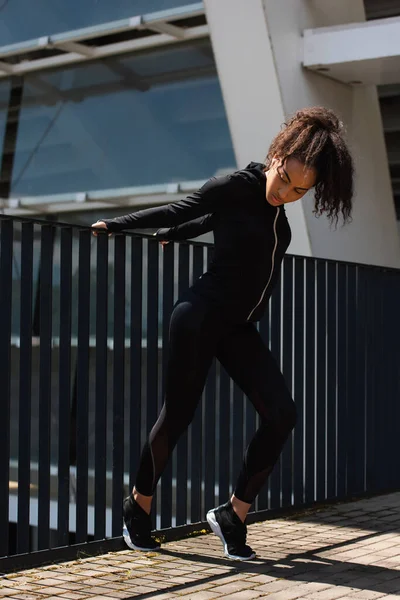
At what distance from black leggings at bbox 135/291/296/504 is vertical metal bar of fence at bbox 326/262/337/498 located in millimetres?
2162

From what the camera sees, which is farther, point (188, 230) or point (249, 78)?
point (249, 78)

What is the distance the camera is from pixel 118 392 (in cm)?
529

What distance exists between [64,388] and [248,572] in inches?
47.2

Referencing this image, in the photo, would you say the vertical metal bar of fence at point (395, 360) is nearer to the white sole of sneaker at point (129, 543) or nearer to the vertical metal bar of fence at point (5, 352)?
the white sole of sneaker at point (129, 543)

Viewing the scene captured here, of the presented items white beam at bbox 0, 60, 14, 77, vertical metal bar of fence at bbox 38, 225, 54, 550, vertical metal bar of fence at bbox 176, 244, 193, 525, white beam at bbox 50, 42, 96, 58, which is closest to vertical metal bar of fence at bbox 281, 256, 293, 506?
vertical metal bar of fence at bbox 176, 244, 193, 525

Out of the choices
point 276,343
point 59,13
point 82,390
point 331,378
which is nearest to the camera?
point 82,390

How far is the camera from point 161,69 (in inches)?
418

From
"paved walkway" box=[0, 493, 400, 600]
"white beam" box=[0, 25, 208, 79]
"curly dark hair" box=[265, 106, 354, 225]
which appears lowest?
"paved walkway" box=[0, 493, 400, 600]

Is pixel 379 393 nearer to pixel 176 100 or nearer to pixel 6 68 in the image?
pixel 176 100

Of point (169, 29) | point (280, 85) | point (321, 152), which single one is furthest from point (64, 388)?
point (169, 29)

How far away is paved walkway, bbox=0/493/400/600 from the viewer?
13.9 feet

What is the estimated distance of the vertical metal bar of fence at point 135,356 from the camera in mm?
5375

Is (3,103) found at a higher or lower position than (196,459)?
higher

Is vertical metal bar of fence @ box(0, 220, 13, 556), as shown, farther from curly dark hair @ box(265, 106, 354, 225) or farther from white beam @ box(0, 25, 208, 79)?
white beam @ box(0, 25, 208, 79)
